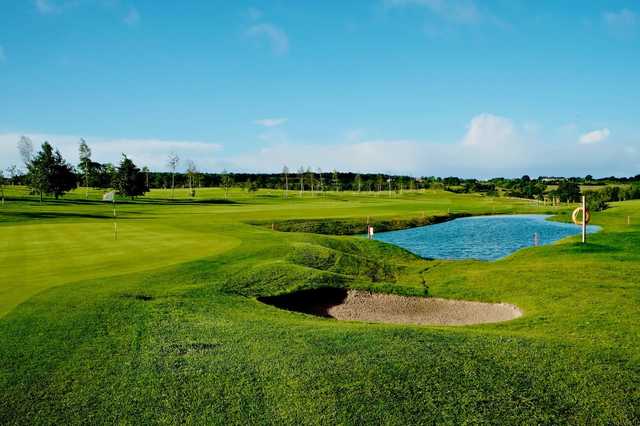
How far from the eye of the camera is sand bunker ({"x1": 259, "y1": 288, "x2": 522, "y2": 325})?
16000mm

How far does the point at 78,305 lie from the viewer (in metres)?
13.4

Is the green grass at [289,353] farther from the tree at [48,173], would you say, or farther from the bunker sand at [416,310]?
the tree at [48,173]

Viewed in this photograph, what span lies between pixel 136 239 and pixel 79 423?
22.8 meters

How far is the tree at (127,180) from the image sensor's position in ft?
332

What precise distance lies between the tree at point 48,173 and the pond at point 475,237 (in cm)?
6509

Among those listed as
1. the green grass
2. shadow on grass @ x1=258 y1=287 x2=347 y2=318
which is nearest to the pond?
shadow on grass @ x1=258 y1=287 x2=347 y2=318

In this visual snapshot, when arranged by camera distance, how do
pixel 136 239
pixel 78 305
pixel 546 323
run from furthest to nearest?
pixel 136 239 < pixel 78 305 < pixel 546 323

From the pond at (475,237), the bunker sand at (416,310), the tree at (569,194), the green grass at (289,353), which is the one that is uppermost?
→ the tree at (569,194)

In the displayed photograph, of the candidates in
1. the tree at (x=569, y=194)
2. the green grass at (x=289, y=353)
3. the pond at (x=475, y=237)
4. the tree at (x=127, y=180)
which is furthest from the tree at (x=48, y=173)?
the tree at (x=569, y=194)

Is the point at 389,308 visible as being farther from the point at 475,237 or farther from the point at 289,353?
the point at 475,237

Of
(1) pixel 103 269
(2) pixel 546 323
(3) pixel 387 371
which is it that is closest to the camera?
(3) pixel 387 371

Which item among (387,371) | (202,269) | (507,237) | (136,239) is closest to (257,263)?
(202,269)

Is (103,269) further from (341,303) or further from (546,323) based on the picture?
(546,323)

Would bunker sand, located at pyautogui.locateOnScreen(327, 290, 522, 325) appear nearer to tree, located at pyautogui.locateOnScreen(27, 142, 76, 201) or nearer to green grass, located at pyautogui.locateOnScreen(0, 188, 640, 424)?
green grass, located at pyautogui.locateOnScreen(0, 188, 640, 424)
